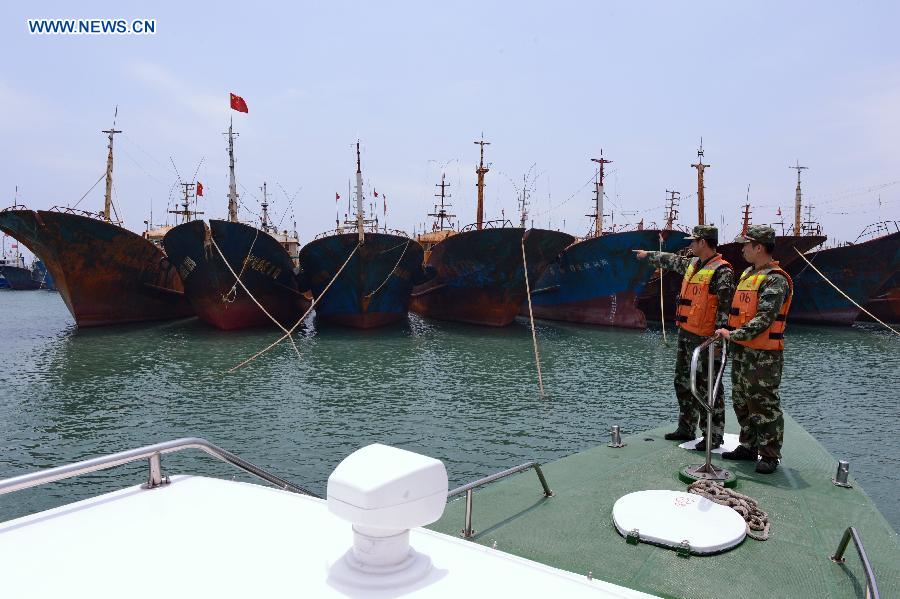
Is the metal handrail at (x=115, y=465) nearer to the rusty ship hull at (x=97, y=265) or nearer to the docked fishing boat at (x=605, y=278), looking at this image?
the docked fishing boat at (x=605, y=278)

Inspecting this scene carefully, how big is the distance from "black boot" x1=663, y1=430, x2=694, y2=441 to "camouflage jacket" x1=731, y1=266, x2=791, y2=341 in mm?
1409

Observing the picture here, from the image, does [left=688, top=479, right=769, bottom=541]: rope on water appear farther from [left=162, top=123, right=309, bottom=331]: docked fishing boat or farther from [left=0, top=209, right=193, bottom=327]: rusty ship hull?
[left=0, top=209, right=193, bottom=327]: rusty ship hull

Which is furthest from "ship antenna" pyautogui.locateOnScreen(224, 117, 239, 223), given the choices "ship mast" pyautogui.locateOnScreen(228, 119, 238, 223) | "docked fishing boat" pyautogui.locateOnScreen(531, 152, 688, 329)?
"docked fishing boat" pyautogui.locateOnScreen(531, 152, 688, 329)

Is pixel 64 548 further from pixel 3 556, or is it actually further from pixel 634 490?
pixel 634 490

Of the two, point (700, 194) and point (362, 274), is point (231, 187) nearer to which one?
point (362, 274)

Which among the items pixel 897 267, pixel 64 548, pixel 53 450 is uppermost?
pixel 897 267

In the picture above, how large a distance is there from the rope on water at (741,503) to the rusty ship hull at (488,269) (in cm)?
1820

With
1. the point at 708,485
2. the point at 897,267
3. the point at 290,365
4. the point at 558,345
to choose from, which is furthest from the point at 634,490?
the point at 897,267

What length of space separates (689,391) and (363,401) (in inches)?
293

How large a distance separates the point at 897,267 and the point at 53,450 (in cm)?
3223

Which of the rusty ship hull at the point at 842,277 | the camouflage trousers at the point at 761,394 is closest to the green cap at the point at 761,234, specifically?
the camouflage trousers at the point at 761,394

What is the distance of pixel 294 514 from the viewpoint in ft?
7.07

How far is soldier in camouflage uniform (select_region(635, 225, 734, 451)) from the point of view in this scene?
4906 millimetres

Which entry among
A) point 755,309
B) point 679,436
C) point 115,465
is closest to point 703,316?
point 755,309
